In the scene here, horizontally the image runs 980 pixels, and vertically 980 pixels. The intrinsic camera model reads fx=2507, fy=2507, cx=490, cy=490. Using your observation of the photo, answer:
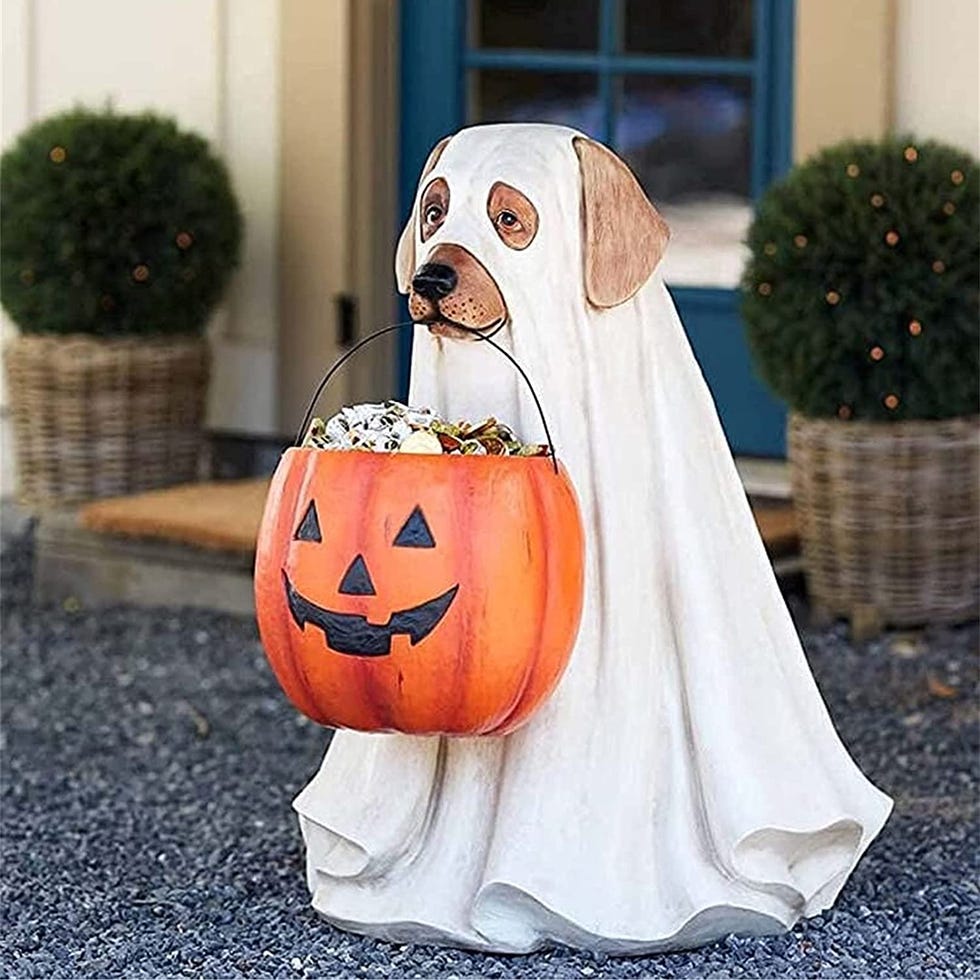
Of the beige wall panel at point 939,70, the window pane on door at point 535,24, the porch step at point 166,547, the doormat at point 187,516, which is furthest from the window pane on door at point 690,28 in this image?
the doormat at point 187,516

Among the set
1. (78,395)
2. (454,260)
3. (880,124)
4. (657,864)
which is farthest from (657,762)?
(78,395)

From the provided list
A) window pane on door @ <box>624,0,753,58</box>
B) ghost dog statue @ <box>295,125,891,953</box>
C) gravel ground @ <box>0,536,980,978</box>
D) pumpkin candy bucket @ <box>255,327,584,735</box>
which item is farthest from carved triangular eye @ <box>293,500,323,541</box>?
window pane on door @ <box>624,0,753,58</box>

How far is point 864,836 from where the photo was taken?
3840mm

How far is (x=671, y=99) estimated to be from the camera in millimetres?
6996

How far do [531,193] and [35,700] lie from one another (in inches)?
104

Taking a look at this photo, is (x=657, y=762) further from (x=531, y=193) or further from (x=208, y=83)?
(x=208, y=83)

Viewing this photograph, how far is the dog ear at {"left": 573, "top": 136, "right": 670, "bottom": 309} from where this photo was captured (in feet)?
11.9

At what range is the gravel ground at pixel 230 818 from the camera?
12.3ft

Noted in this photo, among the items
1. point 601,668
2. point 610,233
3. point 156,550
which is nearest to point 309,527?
point 601,668

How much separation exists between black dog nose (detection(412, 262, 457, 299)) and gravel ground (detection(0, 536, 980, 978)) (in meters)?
0.98

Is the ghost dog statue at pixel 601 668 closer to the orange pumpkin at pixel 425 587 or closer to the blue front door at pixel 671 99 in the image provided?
the orange pumpkin at pixel 425 587

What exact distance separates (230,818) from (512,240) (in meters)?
1.55

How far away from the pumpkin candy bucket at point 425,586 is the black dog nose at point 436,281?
0.24m

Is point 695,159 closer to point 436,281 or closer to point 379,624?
point 436,281
